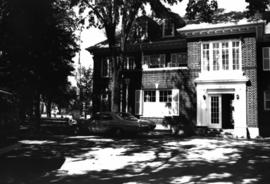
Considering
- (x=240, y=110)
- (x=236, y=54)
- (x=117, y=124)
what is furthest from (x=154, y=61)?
(x=117, y=124)

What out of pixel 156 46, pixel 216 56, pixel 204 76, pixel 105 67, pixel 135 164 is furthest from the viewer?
pixel 105 67

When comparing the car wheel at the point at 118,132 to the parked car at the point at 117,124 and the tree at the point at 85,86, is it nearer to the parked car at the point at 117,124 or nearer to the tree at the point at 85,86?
the parked car at the point at 117,124

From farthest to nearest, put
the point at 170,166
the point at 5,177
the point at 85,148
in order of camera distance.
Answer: the point at 85,148, the point at 170,166, the point at 5,177

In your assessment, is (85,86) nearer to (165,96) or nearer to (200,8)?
(165,96)

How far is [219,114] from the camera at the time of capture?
20469mm

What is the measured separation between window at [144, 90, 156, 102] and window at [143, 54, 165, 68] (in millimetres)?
2278

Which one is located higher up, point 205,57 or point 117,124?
point 205,57

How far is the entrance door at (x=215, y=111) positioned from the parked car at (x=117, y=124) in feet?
14.9

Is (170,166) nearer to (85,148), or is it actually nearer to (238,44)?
(85,148)

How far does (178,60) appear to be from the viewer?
78.8 feet

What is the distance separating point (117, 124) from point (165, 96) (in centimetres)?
647

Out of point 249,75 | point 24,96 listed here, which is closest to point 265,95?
point 249,75

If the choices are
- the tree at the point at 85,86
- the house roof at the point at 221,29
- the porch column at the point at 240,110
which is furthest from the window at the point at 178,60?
the tree at the point at 85,86

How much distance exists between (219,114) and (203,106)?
113 centimetres
